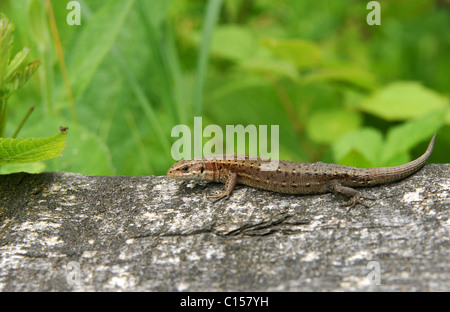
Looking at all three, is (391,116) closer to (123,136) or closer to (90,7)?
(123,136)

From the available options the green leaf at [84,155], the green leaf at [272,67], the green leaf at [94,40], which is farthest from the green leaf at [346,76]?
the green leaf at [84,155]

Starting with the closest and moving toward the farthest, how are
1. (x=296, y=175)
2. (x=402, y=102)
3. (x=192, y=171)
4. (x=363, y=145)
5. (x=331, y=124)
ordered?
1. (x=296, y=175)
2. (x=192, y=171)
3. (x=363, y=145)
4. (x=402, y=102)
5. (x=331, y=124)

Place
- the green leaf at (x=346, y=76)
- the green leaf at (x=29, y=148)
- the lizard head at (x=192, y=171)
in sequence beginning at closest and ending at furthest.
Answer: the green leaf at (x=29, y=148), the lizard head at (x=192, y=171), the green leaf at (x=346, y=76)

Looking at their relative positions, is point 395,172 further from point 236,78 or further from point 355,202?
point 236,78

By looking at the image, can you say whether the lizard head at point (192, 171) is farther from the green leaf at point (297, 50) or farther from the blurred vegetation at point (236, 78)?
the green leaf at point (297, 50)

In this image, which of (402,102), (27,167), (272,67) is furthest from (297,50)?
(27,167)
